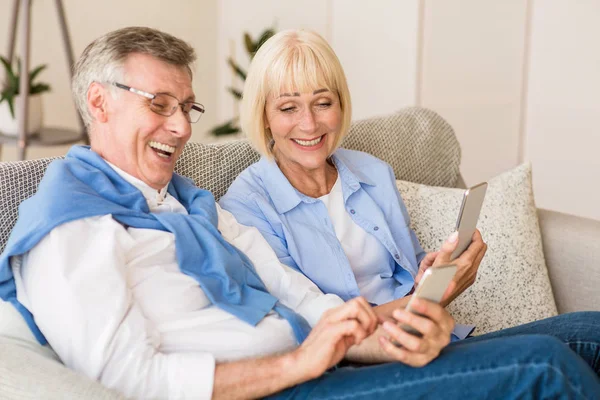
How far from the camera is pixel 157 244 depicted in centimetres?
145

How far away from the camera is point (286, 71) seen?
1.87 m

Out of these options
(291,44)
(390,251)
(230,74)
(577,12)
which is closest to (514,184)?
(390,251)

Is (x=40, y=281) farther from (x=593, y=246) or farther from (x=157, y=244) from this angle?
(x=593, y=246)

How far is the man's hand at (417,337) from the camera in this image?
1.29m

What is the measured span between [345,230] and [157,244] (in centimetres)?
60

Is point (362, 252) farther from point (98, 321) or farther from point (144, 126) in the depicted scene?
point (98, 321)

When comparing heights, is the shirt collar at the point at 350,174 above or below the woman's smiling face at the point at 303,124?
below

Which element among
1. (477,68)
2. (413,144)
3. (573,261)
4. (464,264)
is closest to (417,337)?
(464,264)

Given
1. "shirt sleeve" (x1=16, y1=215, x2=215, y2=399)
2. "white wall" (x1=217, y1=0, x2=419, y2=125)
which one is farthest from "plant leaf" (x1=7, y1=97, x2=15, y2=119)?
"shirt sleeve" (x1=16, y1=215, x2=215, y2=399)

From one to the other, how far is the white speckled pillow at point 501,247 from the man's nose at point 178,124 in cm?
84

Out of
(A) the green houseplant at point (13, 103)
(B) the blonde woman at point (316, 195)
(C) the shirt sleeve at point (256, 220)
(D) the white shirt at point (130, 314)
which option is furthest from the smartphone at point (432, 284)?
(A) the green houseplant at point (13, 103)

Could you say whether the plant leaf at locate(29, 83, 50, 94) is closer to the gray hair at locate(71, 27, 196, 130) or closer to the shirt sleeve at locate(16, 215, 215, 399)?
the gray hair at locate(71, 27, 196, 130)

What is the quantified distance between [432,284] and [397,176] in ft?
3.58

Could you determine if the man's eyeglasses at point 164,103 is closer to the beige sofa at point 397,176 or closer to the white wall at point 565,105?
the beige sofa at point 397,176
